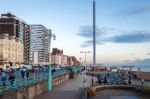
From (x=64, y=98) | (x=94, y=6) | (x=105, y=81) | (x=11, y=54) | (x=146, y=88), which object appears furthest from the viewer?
(x=11, y=54)

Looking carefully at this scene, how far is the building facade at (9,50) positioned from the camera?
125994 mm

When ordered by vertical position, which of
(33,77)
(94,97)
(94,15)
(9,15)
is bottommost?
(94,97)

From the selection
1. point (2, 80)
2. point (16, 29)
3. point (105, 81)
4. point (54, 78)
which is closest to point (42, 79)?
point (54, 78)

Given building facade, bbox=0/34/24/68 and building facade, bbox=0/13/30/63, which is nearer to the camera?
building facade, bbox=0/34/24/68

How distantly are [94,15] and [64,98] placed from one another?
52.4 metres

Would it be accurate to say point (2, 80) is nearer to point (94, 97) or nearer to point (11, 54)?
point (94, 97)

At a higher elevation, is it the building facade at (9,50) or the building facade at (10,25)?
the building facade at (10,25)

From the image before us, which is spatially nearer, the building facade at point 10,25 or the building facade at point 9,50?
the building facade at point 9,50

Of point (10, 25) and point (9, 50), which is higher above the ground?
point (10, 25)

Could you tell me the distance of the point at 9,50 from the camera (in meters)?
135

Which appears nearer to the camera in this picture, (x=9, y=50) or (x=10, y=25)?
(x=9, y=50)

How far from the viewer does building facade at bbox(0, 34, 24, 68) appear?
125994 millimetres

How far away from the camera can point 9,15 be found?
18900 cm

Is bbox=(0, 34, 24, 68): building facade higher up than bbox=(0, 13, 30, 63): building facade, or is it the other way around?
bbox=(0, 13, 30, 63): building facade
